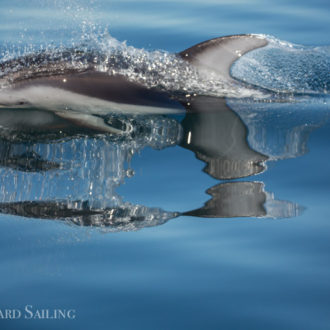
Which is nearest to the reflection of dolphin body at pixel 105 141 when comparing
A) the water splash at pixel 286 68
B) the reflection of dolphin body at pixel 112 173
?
→ the reflection of dolphin body at pixel 112 173

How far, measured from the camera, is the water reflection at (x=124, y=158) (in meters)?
4.66

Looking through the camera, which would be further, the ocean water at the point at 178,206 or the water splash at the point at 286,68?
the water splash at the point at 286,68

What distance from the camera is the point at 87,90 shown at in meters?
6.02

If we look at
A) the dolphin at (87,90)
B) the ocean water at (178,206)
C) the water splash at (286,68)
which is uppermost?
the water splash at (286,68)

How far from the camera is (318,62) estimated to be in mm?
7930

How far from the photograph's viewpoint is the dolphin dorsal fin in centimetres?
622

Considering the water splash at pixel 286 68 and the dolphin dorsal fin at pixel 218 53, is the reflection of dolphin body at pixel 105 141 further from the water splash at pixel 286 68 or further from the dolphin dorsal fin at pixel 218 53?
the water splash at pixel 286 68

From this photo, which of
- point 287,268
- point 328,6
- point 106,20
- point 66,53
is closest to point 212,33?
point 106,20

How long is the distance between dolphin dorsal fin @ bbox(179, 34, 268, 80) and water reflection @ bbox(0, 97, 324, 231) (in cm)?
32

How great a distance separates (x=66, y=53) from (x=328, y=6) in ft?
20.1

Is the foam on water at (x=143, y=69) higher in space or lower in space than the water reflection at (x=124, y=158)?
higher

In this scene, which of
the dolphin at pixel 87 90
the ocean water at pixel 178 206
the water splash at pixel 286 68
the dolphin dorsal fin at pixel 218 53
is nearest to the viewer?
the ocean water at pixel 178 206

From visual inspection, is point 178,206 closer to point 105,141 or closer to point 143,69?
point 105,141

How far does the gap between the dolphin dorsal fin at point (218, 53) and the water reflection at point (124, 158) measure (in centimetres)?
32
